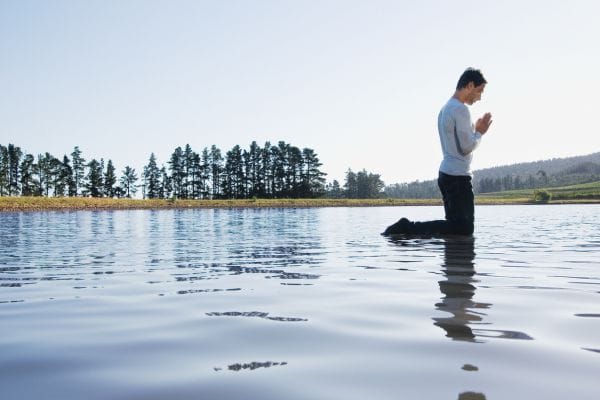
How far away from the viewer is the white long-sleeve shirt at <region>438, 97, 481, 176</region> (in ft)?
27.4

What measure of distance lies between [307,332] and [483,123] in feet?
22.8

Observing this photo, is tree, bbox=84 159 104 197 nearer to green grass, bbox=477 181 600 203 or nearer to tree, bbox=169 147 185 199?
tree, bbox=169 147 185 199

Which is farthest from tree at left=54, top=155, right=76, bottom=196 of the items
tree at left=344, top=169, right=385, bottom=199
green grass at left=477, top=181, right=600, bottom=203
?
green grass at left=477, top=181, right=600, bottom=203

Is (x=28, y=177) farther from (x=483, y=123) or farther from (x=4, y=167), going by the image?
(x=483, y=123)

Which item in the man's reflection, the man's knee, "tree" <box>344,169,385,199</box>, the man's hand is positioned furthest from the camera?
"tree" <box>344,169,385,199</box>

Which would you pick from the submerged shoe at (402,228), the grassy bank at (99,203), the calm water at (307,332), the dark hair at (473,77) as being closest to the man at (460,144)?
the dark hair at (473,77)

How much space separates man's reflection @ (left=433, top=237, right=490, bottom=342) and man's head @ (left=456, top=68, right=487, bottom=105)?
3.56 metres

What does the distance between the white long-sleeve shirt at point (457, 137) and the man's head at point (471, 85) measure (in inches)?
7.1

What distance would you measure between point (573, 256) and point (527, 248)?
1.15 m

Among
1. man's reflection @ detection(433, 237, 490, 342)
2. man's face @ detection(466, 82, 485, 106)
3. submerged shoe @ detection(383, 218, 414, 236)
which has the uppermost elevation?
man's face @ detection(466, 82, 485, 106)

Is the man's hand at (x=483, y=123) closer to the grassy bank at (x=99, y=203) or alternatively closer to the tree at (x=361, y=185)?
the grassy bank at (x=99, y=203)

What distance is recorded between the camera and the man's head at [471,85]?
28.0 feet

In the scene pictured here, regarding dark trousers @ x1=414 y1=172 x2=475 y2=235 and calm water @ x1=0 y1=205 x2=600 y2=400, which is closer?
calm water @ x1=0 y1=205 x2=600 y2=400

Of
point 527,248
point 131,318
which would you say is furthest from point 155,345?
point 527,248
